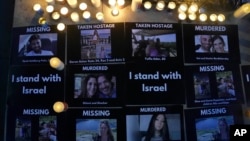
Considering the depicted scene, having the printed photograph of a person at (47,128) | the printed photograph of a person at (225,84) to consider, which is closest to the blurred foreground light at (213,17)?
the printed photograph of a person at (225,84)

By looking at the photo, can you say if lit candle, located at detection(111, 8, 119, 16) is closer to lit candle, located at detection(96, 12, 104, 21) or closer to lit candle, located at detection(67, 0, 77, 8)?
lit candle, located at detection(96, 12, 104, 21)

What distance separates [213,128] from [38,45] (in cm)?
88

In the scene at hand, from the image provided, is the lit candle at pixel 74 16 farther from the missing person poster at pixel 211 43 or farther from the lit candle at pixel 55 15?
the missing person poster at pixel 211 43

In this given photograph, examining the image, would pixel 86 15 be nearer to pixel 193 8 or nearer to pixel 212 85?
pixel 193 8

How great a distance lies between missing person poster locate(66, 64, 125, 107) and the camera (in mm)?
1286

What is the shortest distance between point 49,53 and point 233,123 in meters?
0.89

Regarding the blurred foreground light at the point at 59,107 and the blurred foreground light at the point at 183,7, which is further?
the blurred foreground light at the point at 183,7

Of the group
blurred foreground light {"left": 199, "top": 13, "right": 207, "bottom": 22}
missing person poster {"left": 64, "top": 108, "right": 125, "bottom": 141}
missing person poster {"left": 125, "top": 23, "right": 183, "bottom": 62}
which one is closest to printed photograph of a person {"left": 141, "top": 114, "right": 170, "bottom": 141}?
missing person poster {"left": 64, "top": 108, "right": 125, "bottom": 141}

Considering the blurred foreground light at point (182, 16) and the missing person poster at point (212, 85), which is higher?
the blurred foreground light at point (182, 16)

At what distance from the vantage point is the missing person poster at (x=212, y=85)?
4.28ft

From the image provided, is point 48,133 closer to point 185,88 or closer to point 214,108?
point 185,88

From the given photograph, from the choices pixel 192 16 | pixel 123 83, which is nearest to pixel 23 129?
pixel 123 83

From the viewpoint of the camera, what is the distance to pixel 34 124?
4.18 ft

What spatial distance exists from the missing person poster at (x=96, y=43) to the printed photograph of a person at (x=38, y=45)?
0.07m
